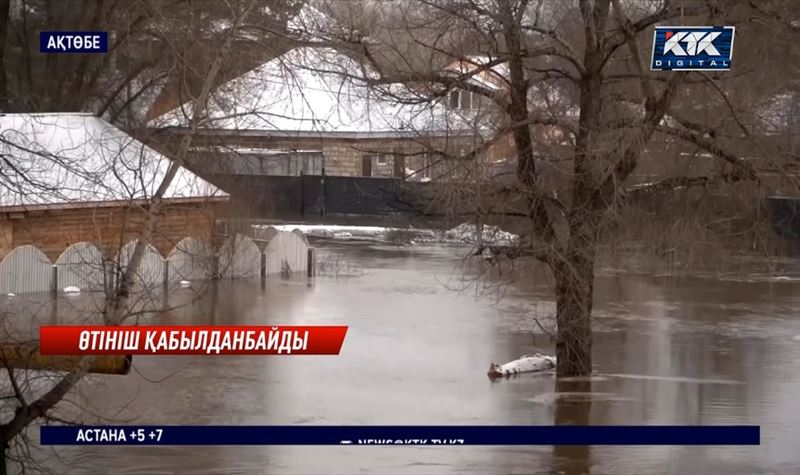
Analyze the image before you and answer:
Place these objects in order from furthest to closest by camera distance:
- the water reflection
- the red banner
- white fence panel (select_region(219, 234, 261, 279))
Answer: white fence panel (select_region(219, 234, 261, 279)) < the water reflection < the red banner

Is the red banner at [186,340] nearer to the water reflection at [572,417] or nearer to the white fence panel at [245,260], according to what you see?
the water reflection at [572,417]

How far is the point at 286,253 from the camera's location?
97.2ft

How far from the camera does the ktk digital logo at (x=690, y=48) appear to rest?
38.6 feet

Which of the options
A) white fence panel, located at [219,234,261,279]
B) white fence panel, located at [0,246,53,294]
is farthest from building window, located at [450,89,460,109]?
white fence panel, located at [219,234,261,279]

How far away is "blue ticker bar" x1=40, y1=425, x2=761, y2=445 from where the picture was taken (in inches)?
327

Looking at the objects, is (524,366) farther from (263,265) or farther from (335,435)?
(263,265)

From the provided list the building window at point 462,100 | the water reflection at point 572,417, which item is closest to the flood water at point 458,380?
the water reflection at point 572,417

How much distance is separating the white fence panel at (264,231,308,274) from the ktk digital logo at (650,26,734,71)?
59.5 ft

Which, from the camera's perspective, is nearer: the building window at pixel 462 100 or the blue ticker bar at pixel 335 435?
the blue ticker bar at pixel 335 435

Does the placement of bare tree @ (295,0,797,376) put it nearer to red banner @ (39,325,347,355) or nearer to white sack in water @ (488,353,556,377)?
white sack in water @ (488,353,556,377)

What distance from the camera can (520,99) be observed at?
610 inches

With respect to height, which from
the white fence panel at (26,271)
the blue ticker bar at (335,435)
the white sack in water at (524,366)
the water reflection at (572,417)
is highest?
the white fence panel at (26,271)

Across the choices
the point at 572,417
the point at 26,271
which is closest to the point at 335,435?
the point at 572,417

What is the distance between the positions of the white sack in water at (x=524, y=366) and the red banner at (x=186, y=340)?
9.28 meters
